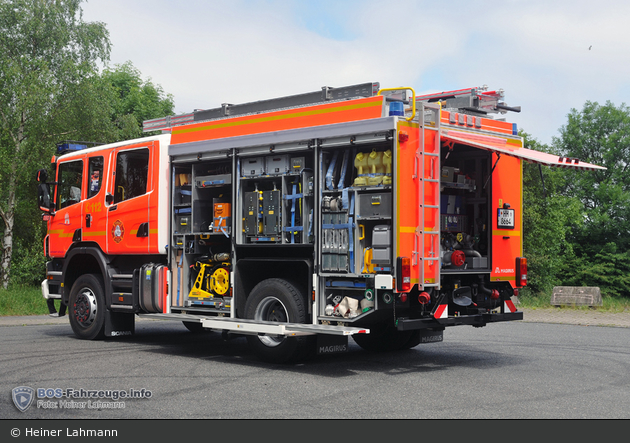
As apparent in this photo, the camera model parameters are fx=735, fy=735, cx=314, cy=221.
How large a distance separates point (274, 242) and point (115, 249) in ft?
10.4

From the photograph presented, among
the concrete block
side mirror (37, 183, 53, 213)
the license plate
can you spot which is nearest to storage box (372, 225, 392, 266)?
the license plate

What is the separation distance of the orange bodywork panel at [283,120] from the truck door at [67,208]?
2.43 meters

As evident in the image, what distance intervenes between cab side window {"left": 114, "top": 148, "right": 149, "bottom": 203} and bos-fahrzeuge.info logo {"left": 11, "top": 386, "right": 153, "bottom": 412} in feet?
13.7

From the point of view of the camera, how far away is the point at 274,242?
9.55 m

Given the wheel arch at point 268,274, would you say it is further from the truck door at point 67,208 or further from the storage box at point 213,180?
the truck door at point 67,208

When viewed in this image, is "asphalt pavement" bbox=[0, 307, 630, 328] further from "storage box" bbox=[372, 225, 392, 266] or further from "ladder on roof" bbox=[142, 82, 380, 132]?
"storage box" bbox=[372, 225, 392, 266]

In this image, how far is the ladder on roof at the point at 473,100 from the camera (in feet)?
31.9

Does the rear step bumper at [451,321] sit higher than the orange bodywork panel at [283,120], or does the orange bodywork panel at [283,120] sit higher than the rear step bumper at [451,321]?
the orange bodywork panel at [283,120]

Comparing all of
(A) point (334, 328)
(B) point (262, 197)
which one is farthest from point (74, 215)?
(A) point (334, 328)

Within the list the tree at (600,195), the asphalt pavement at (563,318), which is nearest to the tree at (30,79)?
the asphalt pavement at (563,318)

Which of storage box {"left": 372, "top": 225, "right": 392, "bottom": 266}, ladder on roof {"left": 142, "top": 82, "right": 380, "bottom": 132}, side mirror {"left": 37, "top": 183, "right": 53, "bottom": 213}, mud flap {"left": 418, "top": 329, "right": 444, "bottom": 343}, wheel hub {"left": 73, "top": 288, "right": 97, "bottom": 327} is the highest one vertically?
ladder on roof {"left": 142, "top": 82, "right": 380, "bottom": 132}

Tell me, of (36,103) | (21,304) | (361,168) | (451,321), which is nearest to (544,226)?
(36,103)

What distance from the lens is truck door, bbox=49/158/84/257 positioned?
12180 millimetres

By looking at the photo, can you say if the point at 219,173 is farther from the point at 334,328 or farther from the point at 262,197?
the point at 334,328
